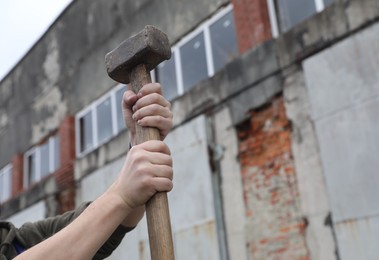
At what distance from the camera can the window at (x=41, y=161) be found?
12.0m

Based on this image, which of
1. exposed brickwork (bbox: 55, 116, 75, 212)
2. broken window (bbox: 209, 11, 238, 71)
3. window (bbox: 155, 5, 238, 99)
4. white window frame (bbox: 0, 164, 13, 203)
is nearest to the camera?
broken window (bbox: 209, 11, 238, 71)

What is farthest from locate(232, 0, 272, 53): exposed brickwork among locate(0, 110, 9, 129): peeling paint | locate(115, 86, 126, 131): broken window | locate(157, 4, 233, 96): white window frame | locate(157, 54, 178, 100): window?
locate(0, 110, 9, 129): peeling paint

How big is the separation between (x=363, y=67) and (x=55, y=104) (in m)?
8.39

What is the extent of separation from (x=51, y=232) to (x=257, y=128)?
4650 millimetres

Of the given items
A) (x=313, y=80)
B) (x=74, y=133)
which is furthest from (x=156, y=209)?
(x=74, y=133)

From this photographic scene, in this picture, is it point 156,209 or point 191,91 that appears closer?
point 156,209

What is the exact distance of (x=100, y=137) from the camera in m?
10.6

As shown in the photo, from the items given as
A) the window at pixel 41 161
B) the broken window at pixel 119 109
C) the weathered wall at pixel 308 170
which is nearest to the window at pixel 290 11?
the weathered wall at pixel 308 170

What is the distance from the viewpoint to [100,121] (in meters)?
10.6

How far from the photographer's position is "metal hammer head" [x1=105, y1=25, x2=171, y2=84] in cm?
233

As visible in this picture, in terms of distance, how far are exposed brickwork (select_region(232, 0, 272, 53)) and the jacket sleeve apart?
5.20 metres

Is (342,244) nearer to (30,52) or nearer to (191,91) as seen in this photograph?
(191,91)

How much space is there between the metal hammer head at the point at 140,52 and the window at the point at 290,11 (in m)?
4.75

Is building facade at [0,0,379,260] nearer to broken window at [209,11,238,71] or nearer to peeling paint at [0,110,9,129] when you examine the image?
broken window at [209,11,238,71]
